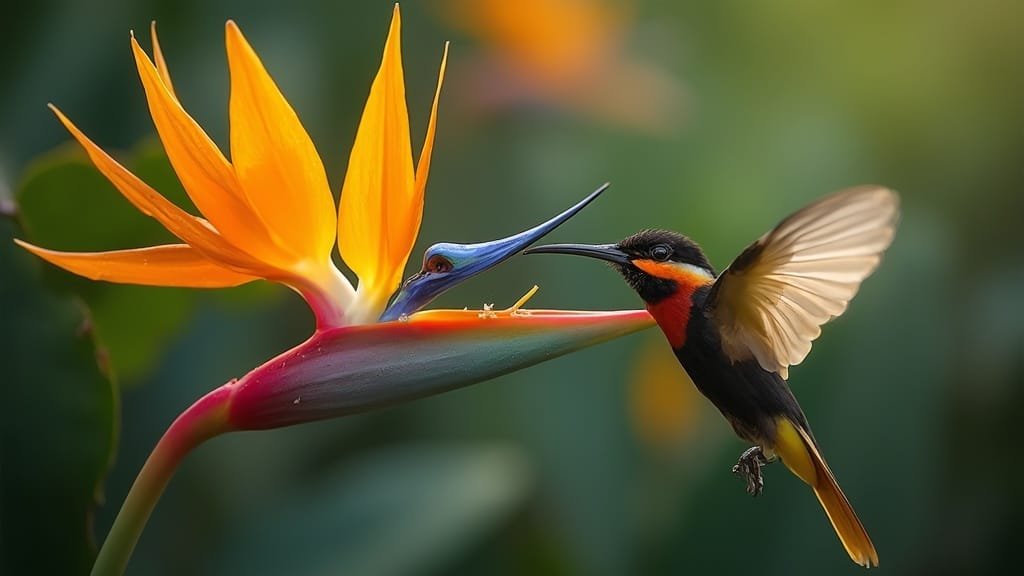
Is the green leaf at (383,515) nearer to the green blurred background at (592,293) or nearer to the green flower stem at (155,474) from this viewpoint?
the green blurred background at (592,293)

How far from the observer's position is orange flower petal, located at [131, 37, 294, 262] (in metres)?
0.77

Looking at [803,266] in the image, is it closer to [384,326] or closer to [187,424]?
[384,326]

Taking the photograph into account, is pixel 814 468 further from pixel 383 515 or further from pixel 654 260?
pixel 383 515

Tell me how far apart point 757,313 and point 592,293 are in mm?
1126

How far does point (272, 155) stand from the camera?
82 centimetres

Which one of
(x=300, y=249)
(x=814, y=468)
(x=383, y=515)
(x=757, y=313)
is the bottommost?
(x=383, y=515)

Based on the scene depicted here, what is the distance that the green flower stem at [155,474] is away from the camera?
720 mm

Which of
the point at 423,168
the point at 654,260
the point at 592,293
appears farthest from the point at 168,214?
the point at 592,293

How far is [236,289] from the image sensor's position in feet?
4.46

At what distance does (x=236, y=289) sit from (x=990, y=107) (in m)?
1.48

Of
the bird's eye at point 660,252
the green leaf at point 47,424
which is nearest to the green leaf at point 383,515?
the green leaf at point 47,424

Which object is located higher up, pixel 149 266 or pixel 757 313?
pixel 149 266

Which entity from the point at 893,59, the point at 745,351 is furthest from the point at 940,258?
the point at 745,351

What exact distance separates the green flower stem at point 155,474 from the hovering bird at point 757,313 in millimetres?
208
